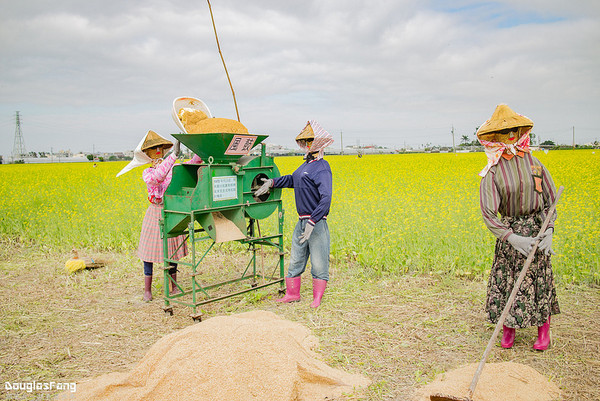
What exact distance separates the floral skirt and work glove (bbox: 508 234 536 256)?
0.17m

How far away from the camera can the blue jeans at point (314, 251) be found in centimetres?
485

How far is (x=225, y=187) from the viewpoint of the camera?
4.77 meters

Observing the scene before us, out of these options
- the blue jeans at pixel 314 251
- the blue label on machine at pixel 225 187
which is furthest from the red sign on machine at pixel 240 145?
the blue jeans at pixel 314 251

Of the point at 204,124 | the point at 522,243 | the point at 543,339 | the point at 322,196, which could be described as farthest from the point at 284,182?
the point at 543,339

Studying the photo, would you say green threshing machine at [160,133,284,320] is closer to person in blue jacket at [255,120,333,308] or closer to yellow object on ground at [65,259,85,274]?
person in blue jacket at [255,120,333,308]

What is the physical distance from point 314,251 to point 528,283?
2128 mm

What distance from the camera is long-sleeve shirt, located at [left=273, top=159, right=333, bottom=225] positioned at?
4.67 meters

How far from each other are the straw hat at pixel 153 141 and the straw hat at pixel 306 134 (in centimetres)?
147

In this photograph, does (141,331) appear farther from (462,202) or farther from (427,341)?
(462,202)

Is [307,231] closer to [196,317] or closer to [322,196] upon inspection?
[322,196]

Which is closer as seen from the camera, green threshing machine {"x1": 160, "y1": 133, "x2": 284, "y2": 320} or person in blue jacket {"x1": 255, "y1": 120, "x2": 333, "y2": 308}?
green threshing machine {"x1": 160, "y1": 133, "x2": 284, "y2": 320}

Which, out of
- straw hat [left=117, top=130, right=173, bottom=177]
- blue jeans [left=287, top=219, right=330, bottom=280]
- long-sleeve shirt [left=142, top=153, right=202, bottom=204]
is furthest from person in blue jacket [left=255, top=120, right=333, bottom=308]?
straw hat [left=117, top=130, right=173, bottom=177]

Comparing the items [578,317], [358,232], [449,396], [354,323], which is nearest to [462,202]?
[358,232]

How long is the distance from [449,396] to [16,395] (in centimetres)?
303
